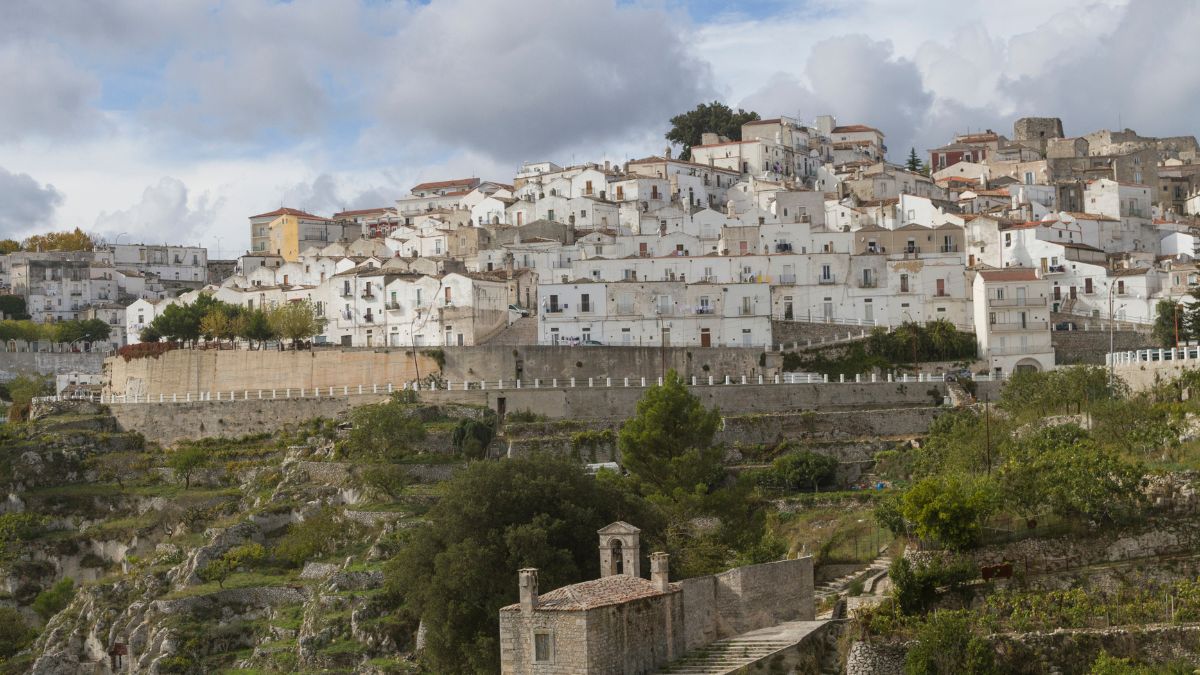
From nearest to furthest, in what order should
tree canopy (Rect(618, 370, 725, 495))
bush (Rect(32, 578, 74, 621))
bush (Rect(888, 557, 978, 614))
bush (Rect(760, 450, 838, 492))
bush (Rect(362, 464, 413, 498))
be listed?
bush (Rect(888, 557, 978, 614)) < tree canopy (Rect(618, 370, 725, 495)) < bush (Rect(362, 464, 413, 498)) < bush (Rect(760, 450, 838, 492)) < bush (Rect(32, 578, 74, 621))

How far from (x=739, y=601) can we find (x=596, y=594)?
4198mm

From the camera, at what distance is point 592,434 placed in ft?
202

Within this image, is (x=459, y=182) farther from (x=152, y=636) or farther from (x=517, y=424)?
(x=152, y=636)

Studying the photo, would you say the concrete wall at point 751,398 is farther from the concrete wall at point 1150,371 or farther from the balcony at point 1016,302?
the concrete wall at point 1150,371

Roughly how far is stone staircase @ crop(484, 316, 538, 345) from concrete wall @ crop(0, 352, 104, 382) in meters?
31.4

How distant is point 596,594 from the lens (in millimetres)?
34125

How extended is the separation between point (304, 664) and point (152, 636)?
6.68 metres

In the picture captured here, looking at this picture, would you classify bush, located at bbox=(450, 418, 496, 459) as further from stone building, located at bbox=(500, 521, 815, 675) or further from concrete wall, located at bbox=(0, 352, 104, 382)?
concrete wall, located at bbox=(0, 352, 104, 382)

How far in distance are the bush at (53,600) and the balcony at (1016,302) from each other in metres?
36.0

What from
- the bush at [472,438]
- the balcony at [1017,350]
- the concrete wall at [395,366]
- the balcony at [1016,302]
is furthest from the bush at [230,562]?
the balcony at [1016,302]

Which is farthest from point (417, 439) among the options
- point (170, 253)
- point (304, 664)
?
point (170, 253)

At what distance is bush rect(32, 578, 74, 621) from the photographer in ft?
192

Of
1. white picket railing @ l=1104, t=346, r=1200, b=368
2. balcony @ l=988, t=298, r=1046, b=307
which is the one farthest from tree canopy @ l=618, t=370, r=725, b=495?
balcony @ l=988, t=298, r=1046, b=307

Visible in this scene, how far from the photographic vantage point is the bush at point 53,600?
2303 inches
